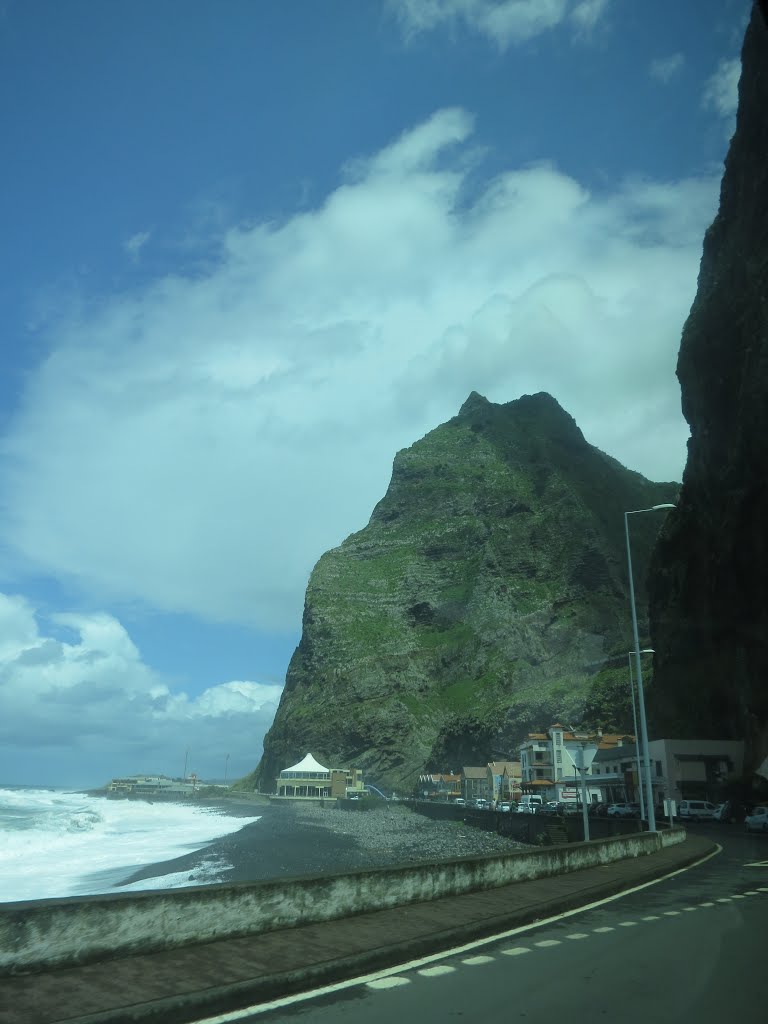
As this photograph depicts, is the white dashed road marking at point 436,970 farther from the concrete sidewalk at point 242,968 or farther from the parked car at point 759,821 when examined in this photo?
the parked car at point 759,821

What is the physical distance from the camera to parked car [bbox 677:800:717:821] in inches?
2221

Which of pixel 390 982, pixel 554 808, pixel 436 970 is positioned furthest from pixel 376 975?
pixel 554 808

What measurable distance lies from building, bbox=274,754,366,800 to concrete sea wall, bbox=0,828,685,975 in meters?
130

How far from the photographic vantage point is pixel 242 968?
688 cm

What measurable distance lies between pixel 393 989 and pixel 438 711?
523 ft

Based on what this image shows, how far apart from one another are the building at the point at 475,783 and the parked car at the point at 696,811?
6470 cm

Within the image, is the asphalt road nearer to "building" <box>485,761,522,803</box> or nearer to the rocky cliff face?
"building" <box>485,761,522,803</box>

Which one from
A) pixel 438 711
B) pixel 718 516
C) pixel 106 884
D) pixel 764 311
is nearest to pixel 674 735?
pixel 718 516

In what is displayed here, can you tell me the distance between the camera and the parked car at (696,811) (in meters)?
56.4

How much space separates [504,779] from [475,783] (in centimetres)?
636

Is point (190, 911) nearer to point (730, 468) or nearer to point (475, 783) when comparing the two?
point (730, 468)

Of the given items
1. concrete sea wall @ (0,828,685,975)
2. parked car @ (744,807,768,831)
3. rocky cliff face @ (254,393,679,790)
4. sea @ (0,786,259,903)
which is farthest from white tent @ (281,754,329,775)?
concrete sea wall @ (0,828,685,975)

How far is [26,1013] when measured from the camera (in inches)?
214

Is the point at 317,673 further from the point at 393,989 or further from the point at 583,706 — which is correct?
the point at 393,989
